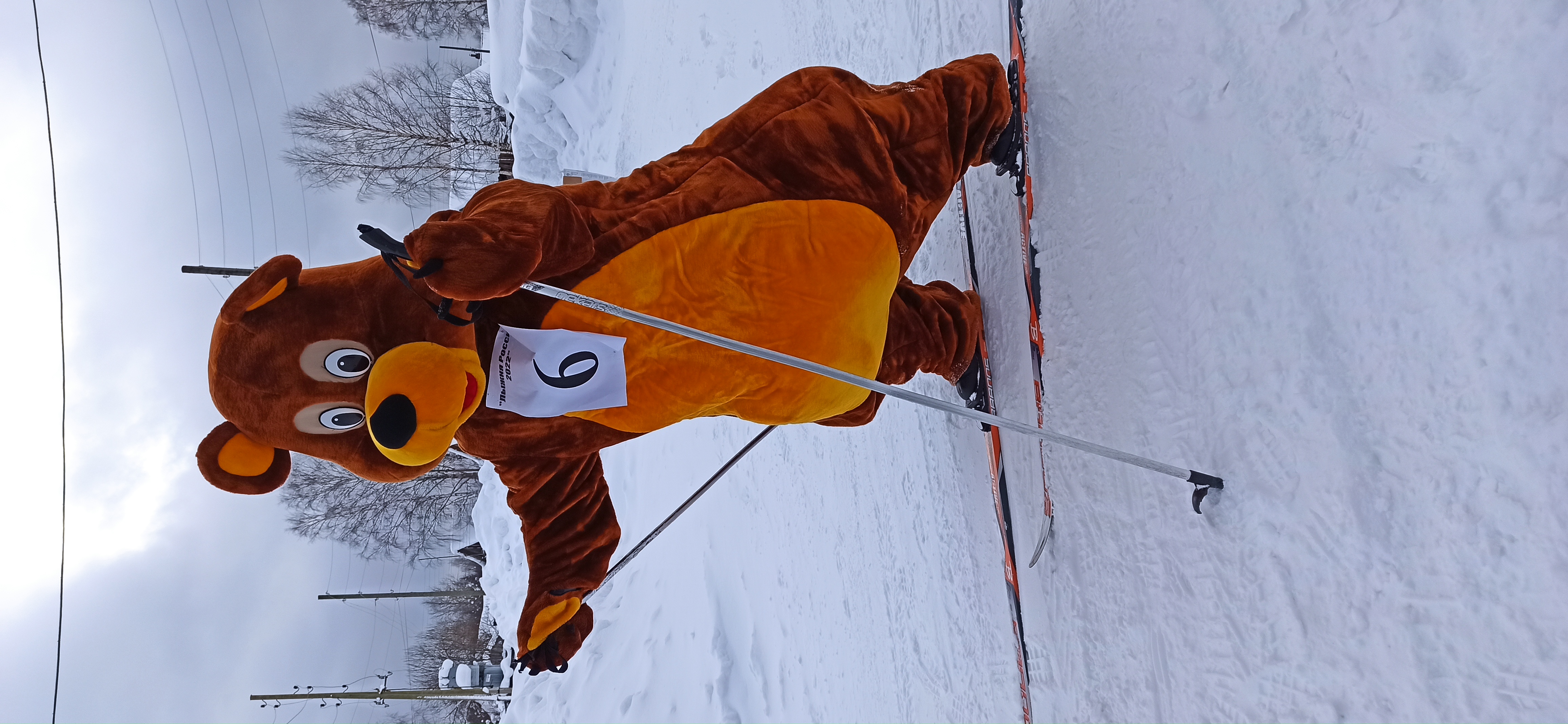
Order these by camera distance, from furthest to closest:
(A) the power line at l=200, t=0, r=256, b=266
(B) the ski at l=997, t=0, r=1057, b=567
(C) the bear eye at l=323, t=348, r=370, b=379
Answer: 1. (A) the power line at l=200, t=0, r=256, b=266
2. (B) the ski at l=997, t=0, r=1057, b=567
3. (C) the bear eye at l=323, t=348, r=370, b=379

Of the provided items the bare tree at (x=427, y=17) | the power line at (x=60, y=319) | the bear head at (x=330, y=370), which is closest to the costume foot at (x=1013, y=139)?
the bear head at (x=330, y=370)

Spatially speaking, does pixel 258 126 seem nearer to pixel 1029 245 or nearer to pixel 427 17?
pixel 1029 245

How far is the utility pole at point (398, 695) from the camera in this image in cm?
420

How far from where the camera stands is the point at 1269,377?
876 millimetres

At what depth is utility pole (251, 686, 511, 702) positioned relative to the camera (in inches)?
165

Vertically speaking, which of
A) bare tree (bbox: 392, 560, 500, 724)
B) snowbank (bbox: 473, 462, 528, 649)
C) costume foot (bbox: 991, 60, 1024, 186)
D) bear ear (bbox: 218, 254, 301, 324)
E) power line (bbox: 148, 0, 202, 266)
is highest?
power line (bbox: 148, 0, 202, 266)

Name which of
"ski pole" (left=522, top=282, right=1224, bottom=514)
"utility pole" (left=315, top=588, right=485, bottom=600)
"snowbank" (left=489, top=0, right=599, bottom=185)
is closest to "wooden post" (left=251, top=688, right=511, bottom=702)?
"utility pole" (left=315, top=588, right=485, bottom=600)

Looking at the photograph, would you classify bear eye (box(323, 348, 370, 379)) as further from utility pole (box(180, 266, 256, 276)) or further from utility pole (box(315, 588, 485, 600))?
utility pole (box(315, 588, 485, 600))

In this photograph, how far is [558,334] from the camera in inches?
42.9

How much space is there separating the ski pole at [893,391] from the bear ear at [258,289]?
0.38m

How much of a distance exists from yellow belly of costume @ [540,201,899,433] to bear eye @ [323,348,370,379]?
0.24 meters

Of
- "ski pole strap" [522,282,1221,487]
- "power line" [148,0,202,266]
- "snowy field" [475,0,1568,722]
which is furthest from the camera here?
"power line" [148,0,202,266]

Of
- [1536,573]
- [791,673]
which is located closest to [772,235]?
[1536,573]

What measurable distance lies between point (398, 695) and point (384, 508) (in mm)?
1992
